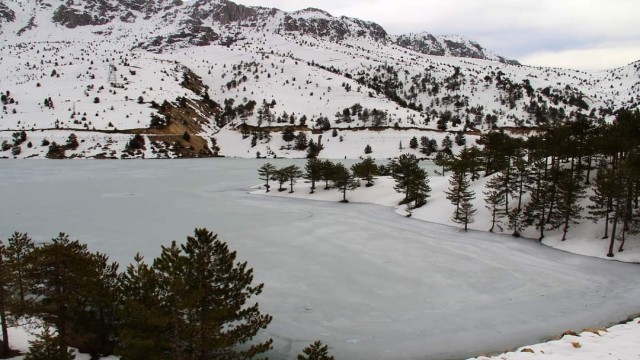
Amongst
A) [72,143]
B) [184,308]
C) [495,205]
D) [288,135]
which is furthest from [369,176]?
[72,143]

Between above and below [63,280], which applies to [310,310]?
below

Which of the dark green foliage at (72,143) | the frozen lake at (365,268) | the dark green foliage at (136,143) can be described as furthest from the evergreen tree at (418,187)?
the dark green foliage at (72,143)

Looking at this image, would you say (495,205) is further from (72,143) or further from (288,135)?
(72,143)

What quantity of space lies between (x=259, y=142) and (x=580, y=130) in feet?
431

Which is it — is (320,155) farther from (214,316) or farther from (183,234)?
(214,316)

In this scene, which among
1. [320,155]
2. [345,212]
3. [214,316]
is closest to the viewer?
[214,316]

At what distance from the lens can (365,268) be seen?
127 feet

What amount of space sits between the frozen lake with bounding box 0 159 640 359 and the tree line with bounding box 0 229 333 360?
5840 millimetres

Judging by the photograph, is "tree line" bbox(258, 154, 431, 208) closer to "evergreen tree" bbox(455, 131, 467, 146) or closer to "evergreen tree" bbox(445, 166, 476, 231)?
"evergreen tree" bbox(445, 166, 476, 231)

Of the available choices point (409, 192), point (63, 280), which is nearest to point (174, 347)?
point (63, 280)

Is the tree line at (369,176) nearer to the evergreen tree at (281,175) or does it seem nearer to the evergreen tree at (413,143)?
the evergreen tree at (281,175)

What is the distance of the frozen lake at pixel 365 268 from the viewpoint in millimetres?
25906

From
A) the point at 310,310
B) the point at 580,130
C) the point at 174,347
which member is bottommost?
the point at 310,310

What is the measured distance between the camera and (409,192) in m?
71.0
